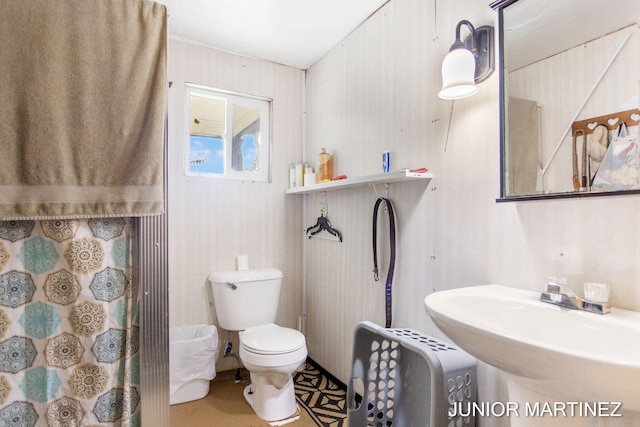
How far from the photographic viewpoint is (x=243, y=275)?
2.15 m

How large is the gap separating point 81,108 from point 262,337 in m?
1.44

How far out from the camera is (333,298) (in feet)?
7.22

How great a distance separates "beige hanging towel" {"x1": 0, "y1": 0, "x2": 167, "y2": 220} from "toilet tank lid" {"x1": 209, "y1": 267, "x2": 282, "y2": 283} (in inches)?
39.9

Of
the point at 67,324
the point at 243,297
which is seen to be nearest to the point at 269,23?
the point at 243,297

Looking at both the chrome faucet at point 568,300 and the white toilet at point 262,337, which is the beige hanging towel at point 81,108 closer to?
the white toilet at point 262,337

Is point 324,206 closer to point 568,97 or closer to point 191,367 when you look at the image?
point 191,367

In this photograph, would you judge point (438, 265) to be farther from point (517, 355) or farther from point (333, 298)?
point (333, 298)

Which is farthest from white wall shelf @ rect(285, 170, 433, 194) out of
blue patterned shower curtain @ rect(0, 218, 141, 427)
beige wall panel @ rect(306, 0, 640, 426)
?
blue patterned shower curtain @ rect(0, 218, 141, 427)

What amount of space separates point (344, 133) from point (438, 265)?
109 centimetres

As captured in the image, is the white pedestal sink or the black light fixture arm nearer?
the white pedestal sink

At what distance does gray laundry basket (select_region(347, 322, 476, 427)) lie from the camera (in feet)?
3.67

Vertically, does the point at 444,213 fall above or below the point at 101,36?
below

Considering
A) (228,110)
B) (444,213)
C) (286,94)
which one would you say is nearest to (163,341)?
(444,213)

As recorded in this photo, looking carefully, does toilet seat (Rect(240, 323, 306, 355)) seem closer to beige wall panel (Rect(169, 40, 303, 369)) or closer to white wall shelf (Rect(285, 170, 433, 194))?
beige wall panel (Rect(169, 40, 303, 369))
